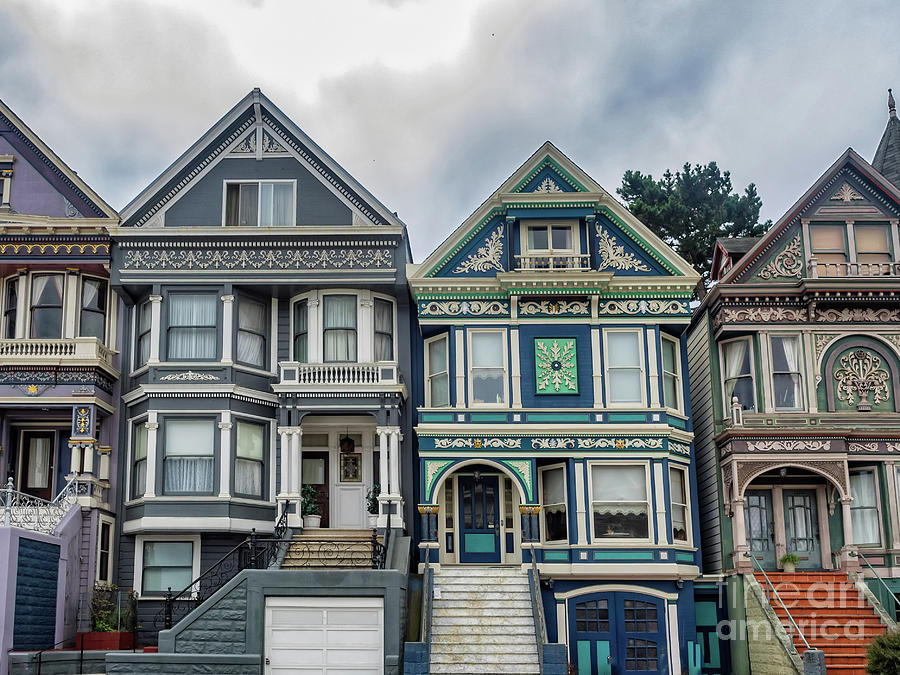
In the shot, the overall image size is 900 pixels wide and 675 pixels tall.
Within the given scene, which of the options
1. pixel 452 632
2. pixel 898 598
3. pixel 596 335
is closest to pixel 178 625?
pixel 452 632

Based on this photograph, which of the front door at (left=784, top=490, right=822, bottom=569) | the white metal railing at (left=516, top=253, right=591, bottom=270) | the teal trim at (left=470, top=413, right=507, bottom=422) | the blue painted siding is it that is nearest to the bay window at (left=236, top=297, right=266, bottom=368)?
the teal trim at (left=470, top=413, right=507, bottom=422)

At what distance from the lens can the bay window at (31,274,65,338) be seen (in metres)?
28.5

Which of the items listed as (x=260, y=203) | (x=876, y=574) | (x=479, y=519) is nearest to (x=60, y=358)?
(x=260, y=203)

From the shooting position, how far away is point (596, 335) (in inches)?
1095

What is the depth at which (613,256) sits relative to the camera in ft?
93.0

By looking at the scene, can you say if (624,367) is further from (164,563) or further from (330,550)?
(164,563)

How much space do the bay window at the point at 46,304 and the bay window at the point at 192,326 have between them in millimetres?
2965

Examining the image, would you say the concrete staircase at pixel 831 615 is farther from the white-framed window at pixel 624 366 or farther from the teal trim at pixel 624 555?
the white-framed window at pixel 624 366

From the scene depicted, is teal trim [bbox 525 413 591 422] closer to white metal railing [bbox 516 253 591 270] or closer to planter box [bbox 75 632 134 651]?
white metal railing [bbox 516 253 591 270]

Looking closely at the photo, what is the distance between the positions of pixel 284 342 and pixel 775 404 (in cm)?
1222

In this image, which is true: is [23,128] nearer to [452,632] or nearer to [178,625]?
[178,625]

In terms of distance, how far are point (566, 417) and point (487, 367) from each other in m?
2.27

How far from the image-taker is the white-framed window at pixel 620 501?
26438mm

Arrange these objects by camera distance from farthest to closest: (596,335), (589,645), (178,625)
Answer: (596,335) → (589,645) → (178,625)
